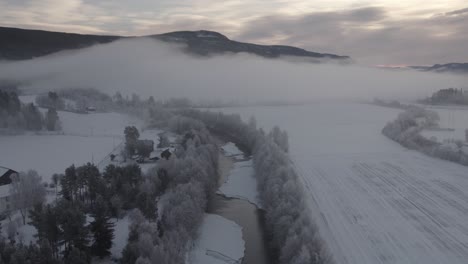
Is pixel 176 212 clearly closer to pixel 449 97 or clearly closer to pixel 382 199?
pixel 382 199

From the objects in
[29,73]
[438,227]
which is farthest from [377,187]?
[29,73]

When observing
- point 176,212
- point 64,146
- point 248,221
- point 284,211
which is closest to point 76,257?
point 176,212

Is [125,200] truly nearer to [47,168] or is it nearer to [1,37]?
[47,168]

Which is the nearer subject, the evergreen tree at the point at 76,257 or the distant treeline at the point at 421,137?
the evergreen tree at the point at 76,257

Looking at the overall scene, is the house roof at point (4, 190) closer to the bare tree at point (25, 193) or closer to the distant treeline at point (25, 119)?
the bare tree at point (25, 193)

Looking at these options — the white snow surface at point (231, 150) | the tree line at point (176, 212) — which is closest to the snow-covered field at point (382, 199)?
the white snow surface at point (231, 150)
